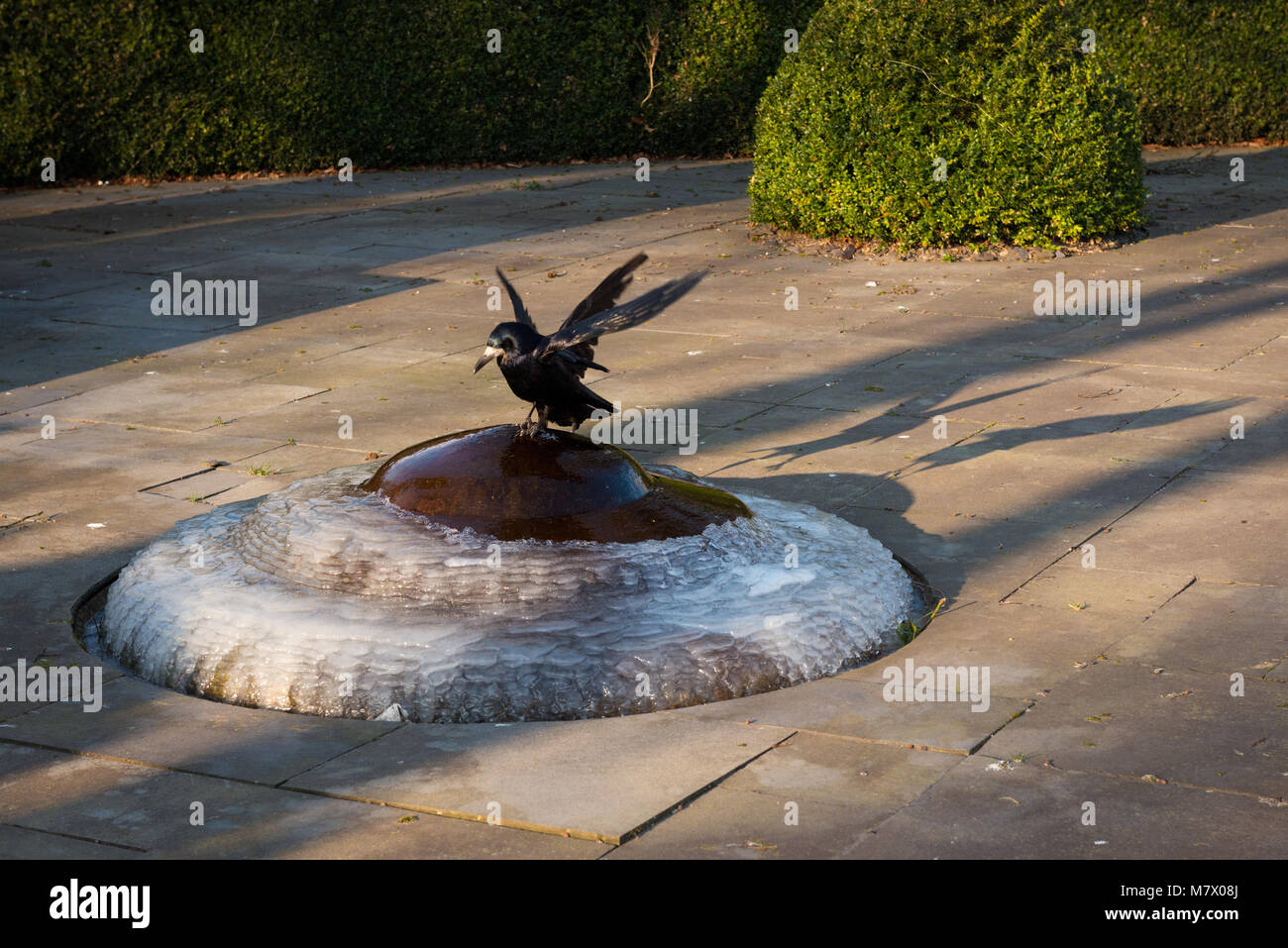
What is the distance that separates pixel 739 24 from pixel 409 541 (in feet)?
56.7

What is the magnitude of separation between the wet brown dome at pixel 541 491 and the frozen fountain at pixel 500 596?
0.4 inches

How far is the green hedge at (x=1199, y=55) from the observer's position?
74.6 ft

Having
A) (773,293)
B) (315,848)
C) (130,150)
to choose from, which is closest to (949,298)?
(773,293)

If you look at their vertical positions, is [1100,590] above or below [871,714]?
above

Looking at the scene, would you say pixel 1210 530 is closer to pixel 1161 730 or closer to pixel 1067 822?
pixel 1161 730

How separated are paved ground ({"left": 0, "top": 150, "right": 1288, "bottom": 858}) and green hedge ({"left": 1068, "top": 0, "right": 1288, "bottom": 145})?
5.34 meters

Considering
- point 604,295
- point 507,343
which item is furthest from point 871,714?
point 604,295

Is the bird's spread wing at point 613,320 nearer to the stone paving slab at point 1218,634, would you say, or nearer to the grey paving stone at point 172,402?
the stone paving slab at point 1218,634

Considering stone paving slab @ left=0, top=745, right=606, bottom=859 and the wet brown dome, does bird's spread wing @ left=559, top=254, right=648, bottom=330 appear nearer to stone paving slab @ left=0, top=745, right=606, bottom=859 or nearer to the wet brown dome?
the wet brown dome

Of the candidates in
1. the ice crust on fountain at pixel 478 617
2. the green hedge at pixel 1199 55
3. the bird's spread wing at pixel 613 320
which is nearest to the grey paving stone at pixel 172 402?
the ice crust on fountain at pixel 478 617

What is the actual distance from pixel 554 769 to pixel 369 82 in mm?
17419

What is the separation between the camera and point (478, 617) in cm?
611

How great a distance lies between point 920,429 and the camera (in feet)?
31.5
